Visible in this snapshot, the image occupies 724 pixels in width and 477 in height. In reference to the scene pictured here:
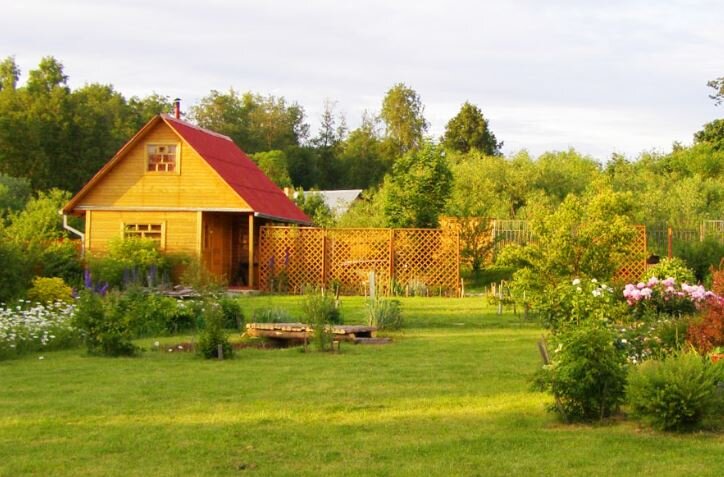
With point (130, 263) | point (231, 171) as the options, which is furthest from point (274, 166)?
point (130, 263)

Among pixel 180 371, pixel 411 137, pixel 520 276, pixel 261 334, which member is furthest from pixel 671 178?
pixel 180 371

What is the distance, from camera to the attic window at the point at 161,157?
1074 inches

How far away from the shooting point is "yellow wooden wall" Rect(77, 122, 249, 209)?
27000mm

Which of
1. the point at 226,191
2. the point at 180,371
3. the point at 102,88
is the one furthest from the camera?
the point at 102,88

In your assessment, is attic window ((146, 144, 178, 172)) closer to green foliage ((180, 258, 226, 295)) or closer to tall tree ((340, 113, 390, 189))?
green foliage ((180, 258, 226, 295))

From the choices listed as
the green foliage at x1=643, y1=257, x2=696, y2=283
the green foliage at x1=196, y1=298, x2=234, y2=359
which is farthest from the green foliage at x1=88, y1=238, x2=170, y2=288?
the green foliage at x1=643, y1=257, x2=696, y2=283

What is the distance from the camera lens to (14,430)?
25.4 feet

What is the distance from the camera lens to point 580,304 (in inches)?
427

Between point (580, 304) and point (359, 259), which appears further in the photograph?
point (359, 259)

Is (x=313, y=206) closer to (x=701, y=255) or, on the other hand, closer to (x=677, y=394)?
(x=701, y=255)

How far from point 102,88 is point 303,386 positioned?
54.8 m

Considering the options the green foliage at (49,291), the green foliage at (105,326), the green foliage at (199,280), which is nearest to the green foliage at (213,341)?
the green foliage at (105,326)

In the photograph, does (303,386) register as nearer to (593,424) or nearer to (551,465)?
(593,424)

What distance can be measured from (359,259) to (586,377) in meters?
19.0
